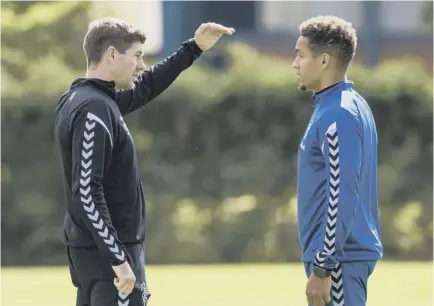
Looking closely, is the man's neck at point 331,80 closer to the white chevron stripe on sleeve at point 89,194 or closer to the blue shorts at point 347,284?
the blue shorts at point 347,284

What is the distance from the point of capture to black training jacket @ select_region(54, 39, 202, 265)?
4.89 meters

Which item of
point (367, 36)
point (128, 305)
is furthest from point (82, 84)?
point (367, 36)

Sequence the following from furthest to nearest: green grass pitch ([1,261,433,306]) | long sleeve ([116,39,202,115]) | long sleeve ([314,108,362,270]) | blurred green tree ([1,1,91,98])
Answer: blurred green tree ([1,1,91,98]) < green grass pitch ([1,261,433,306]) < long sleeve ([116,39,202,115]) < long sleeve ([314,108,362,270])

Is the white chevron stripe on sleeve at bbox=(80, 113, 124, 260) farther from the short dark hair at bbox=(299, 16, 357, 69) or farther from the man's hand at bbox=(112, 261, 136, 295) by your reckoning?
the short dark hair at bbox=(299, 16, 357, 69)

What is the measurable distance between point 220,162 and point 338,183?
10448mm

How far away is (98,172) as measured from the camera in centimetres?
490

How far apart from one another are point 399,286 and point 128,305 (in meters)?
7.08

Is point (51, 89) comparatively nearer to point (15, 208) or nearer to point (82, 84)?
point (15, 208)

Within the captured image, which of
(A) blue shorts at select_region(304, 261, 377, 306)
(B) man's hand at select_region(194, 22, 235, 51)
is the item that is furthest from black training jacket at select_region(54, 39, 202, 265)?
(B) man's hand at select_region(194, 22, 235, 51)

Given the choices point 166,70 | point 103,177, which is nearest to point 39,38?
point 166,70

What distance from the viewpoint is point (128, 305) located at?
5.03 metres

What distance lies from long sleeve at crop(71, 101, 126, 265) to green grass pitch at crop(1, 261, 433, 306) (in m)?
5.44

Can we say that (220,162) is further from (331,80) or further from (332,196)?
Result: (332,196)

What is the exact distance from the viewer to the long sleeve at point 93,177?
4883 mm
